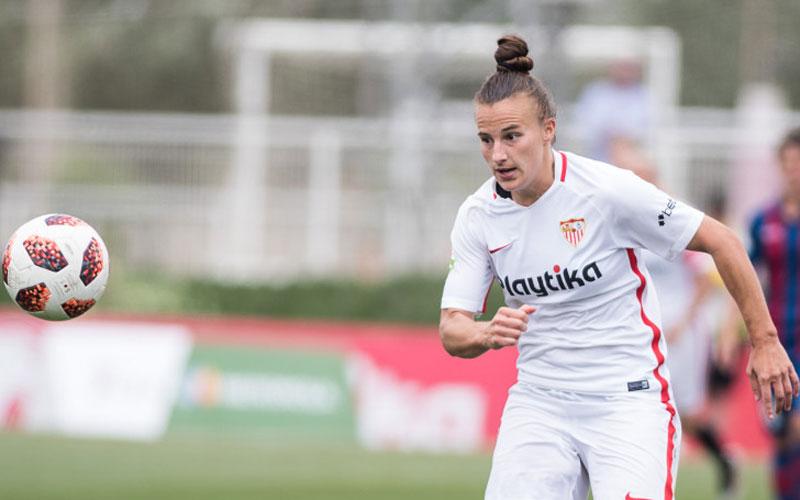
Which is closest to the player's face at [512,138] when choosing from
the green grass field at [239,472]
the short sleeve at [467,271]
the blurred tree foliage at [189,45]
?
the short sleeve at [467,271]

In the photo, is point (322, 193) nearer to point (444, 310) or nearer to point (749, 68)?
point (444, 310)

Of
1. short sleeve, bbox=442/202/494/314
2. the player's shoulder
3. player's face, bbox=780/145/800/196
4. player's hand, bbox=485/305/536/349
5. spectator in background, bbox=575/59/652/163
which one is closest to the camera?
player's hand, bbox=485/305/536/349

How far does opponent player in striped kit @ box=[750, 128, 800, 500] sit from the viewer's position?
802 centimetres

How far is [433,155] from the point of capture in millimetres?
20516

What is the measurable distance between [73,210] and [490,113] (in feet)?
56.1

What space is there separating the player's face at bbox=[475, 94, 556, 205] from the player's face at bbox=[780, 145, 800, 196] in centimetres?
→ 327

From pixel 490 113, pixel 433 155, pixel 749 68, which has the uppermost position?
pixel 749 68

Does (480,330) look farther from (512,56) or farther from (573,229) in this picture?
(512,56)

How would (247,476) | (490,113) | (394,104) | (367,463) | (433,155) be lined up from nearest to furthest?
(490,113), (247,476), (367,463), (433,155), (394,104)

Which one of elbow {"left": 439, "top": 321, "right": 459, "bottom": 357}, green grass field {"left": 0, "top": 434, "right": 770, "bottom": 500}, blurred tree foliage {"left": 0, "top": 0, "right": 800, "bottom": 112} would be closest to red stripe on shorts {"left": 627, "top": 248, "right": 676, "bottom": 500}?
elbow {"left": 439, "top": 321, "right": 459, "bottom": 357}

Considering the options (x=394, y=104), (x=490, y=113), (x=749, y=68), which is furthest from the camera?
(x=749, y=68)

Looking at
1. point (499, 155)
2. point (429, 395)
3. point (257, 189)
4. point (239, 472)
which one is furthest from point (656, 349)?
point (257, 189)

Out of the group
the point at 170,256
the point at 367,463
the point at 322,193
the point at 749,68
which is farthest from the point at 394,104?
the point at 749,68

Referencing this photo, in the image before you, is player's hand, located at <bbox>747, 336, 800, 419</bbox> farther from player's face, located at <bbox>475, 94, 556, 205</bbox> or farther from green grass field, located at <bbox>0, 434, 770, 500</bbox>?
green grass field, located at <bbox>0, 434, 770, 500</bbox>
